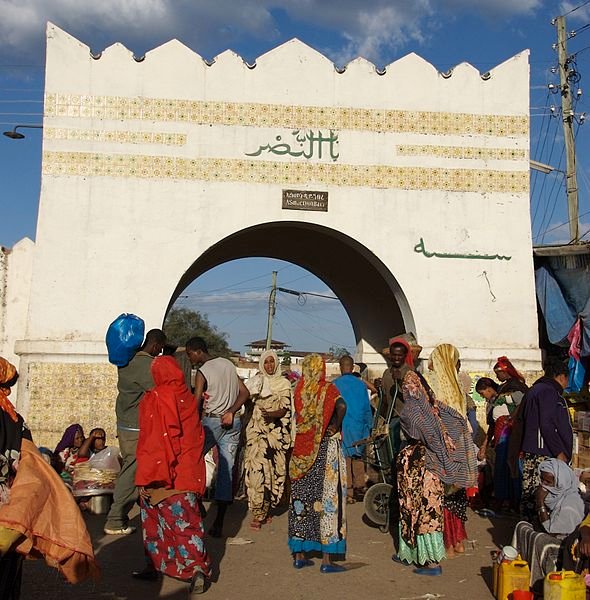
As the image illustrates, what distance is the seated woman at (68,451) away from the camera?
8.55 meters

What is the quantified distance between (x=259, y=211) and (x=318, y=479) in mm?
5178

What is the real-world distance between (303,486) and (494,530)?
2.39 metres

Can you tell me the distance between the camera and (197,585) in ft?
16.7

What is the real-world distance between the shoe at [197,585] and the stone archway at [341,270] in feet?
23.6

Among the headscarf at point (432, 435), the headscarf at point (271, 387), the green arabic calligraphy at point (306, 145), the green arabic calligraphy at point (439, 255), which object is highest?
the green arabic calligraphy at point (306, 145)

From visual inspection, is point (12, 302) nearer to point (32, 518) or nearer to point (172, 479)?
point (172, 479)

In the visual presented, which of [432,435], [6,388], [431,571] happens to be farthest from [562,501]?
[6,388]

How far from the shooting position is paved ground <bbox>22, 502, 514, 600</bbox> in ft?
16.9

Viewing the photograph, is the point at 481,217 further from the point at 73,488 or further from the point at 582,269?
the point at 73,488

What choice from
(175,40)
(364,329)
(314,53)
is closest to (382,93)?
(314,53)

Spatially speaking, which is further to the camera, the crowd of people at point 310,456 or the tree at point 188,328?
the tree at point 188,328

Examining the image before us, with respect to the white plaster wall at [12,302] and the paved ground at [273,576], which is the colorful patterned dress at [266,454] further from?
the white plaster wall at [12,302]

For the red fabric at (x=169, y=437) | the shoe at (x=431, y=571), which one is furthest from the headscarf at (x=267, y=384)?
the shoe at (x=431, y=571)

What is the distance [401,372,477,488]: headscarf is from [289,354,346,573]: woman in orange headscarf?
1.64 ft
